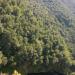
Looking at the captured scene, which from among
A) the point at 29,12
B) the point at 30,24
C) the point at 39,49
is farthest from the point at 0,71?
the point at 29,12

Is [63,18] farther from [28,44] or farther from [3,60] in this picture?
[3,60]

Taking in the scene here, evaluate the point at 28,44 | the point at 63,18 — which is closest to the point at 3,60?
the point at 28,44

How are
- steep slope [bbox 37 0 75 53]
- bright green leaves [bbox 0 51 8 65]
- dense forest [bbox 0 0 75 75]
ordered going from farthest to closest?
steep slope [bbox 37 0 75 53] → dense forest [bbox 0 0 75 75] → bright green leaves [bbox 0 51 8 65]

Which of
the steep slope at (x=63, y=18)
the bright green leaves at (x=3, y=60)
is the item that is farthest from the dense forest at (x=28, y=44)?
the steep slope at (x=63, y=18)

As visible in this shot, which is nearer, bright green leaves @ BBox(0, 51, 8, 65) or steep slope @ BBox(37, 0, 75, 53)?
bright green leaves @ BBox(0, 51, 8, 65)

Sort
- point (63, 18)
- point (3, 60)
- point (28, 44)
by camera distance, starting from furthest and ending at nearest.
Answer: point (63, 18), point (28, 44), point (3, 60)

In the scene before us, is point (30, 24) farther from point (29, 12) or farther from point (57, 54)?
point (57, 54)

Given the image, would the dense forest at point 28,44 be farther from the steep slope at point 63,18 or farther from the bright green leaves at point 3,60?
the steep slope at point 63,18

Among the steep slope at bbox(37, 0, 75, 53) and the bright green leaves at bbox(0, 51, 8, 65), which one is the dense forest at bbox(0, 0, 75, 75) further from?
the steep slope at bbox(37, 0, 75, 53)

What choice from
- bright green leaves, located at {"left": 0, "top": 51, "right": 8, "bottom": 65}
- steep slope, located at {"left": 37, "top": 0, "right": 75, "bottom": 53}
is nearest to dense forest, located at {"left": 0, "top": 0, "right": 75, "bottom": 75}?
bright green leaves, located at {"left": 0, "top": 51, "right": 8, "bottom": 65}
